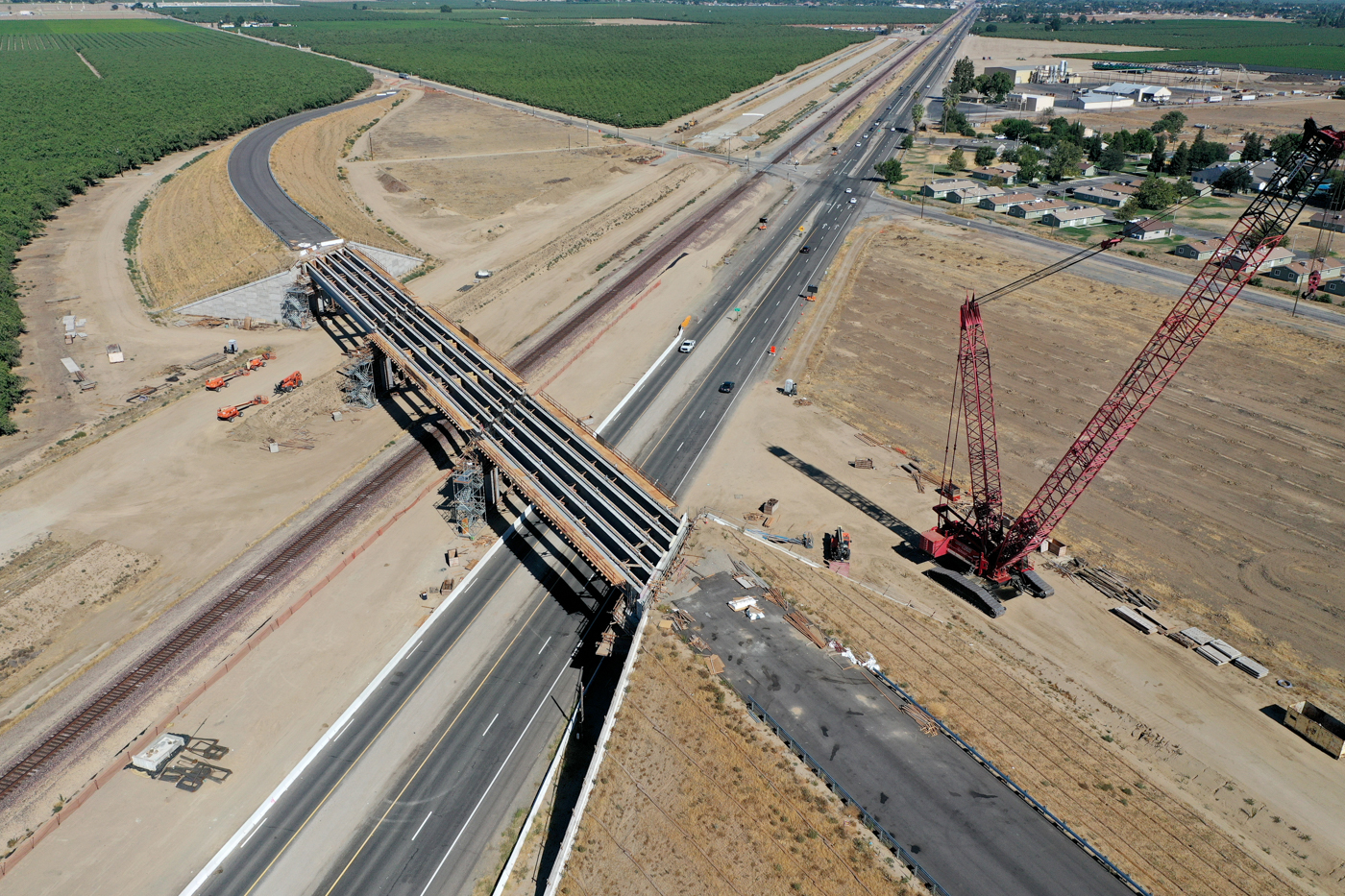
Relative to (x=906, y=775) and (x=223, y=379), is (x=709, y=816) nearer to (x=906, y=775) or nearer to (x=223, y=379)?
(x=906, y=775)

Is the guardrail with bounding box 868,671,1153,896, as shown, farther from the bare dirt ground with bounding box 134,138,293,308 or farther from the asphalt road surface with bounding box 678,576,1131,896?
the bare dirt ground with bounding box 134,138,293,308

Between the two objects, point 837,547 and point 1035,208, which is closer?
point 837,547

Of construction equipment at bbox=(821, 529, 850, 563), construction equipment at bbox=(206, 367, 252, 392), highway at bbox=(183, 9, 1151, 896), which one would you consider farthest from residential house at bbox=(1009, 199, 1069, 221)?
construction equipment at bbox=(206, 367, 252, 392)

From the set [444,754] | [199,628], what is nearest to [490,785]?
[444,754]

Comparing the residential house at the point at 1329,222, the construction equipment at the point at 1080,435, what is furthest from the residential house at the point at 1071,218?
the construction equipment at the point at 1080,435

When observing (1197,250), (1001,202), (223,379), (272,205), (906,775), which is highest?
(1197,250)

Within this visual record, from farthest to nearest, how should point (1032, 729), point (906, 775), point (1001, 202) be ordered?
1. point (1001, 202)
2. point (1032, 729)
3. point (906, 775)

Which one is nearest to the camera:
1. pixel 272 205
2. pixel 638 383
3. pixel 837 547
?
pixel 837 547

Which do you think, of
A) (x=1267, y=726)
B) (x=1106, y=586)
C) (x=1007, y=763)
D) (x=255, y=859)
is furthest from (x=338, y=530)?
(x=1267, y=726)
